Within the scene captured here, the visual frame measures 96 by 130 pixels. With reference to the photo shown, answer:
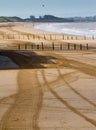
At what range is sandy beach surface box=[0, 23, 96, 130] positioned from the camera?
14.6 m

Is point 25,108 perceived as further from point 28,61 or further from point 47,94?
point 28,61

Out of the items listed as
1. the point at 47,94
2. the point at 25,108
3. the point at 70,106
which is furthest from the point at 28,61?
the point at 25,108

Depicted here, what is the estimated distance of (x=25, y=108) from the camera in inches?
662

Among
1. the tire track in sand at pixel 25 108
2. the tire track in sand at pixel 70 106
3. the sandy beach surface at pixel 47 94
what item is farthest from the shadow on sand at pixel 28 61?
the tire track in sand at pixel 70 106

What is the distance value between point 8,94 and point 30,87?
2094 mm

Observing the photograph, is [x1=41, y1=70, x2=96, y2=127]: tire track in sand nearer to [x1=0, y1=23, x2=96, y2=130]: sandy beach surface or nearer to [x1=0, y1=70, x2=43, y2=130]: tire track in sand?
[x1=0, y1=23, x2=96, y2=130]: sandy beach surface

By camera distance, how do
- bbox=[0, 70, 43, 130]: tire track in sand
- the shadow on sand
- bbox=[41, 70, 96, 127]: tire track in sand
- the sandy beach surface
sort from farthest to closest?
A: the shadow on sand, bbox=[41, 70, 96, 127]: tire track in sand, the sandy beach surface, bbox=[0, 70, 43, 130]: tire track in sand

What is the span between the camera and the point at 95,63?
32.8m

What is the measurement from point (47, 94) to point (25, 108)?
10.5 feet

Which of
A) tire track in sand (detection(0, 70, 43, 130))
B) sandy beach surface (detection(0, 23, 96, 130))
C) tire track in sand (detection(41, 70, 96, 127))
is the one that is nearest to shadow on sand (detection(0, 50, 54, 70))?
sandy beach surface (detection(0, 23, 96, 130))

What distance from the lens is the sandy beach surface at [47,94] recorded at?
14.6 m

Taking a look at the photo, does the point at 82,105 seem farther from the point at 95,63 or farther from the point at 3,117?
Result: the point at 95,63

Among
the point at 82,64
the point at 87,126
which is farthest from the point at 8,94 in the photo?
the point at 82,64

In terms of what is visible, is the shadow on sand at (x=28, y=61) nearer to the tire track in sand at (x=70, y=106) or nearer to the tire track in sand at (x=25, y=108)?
the tire track in sand at (x=25, y=108)
